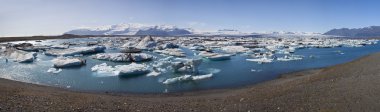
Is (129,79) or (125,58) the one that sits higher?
(125,58)

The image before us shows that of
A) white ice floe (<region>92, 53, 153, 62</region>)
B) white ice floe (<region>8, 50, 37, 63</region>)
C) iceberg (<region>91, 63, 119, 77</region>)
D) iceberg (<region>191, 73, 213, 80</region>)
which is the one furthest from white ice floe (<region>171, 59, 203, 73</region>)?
white ice floe (<region>8, 50, 37, 63</region>)

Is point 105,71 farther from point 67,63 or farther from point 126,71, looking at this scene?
point 67,63

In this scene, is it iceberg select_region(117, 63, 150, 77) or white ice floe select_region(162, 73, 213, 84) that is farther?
iceberg select_region(117, 63, 150, 77)

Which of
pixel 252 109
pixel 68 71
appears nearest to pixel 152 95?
pixel 252 109

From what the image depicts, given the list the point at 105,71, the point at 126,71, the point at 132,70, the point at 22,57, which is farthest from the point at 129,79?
Result: the point at 22,57

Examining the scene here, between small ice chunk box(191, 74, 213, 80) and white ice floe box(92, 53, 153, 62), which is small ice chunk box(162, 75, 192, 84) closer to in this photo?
small ice chunk box(191, 74, 213, 80)

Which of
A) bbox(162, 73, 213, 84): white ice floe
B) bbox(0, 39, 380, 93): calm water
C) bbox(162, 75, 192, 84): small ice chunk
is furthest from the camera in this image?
bbox(162, 73, 213, 84): white ice floe

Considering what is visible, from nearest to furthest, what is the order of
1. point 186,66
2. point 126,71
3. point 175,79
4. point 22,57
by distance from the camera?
point 175,79, point 126,71, point 186,66, point 22,57

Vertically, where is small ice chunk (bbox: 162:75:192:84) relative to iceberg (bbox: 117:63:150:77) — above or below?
below

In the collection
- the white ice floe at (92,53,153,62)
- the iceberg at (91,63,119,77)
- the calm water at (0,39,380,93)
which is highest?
the white ice floe at (92,53,153,62)

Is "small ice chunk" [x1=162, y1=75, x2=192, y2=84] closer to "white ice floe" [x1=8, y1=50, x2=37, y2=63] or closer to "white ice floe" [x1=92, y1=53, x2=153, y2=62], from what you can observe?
"white ice floe" [x1=92, y1=53, x2=153, y2=62]

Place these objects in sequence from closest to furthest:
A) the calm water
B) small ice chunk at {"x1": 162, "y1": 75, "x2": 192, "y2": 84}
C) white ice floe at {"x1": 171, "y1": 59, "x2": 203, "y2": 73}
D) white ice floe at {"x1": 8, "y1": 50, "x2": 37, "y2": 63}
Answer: the calm water < small ice chunk at {"x1": 162, "y1": 75, "x2": 192, "y2": 84} < white ice floe at {"x1": 171, "y1": 59, "x2": 203, "y2": 73} < white ice floe at {"x1": 8, "y1": 50, "x2": 37, "y2": 63}
